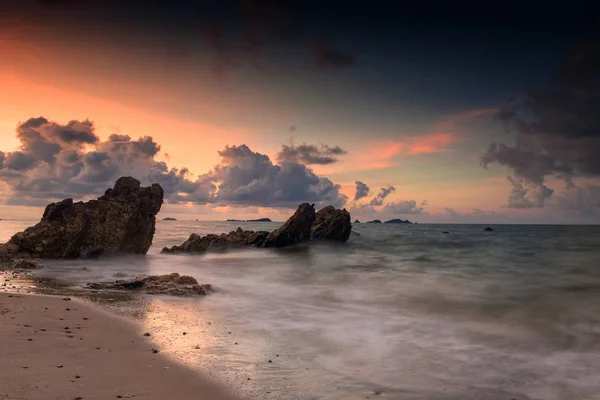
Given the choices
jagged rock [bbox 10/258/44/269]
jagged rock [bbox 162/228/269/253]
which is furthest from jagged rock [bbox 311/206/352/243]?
jagged rock [bbox 10/258/44/269]

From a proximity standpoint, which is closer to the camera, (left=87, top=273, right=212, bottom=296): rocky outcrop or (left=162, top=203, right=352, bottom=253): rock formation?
(left=87, top=273, right=212, bottom=296): rocky outcrop

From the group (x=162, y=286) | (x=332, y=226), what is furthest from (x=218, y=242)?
(x=162, y=286)

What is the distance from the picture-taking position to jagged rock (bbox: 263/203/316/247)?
54.9m

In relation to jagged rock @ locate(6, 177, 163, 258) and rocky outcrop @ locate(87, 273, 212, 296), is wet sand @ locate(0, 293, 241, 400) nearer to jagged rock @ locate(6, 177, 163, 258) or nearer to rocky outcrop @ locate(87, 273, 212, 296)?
Result: rocky outcrop @ locate(87, 273, 212, 296)

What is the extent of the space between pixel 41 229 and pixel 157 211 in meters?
10.1

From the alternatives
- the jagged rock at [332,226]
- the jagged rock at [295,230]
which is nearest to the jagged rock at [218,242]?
the jagged rock at [295,230]

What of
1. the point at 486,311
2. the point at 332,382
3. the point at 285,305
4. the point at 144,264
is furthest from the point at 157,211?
the point at 332,382

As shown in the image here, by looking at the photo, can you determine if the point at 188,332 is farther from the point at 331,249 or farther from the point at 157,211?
the point at 331,249

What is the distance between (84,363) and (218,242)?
1722 inches

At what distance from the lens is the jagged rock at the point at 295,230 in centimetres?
5491

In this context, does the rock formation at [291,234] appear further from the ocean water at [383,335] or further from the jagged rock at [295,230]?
the ocean water at [383,335]

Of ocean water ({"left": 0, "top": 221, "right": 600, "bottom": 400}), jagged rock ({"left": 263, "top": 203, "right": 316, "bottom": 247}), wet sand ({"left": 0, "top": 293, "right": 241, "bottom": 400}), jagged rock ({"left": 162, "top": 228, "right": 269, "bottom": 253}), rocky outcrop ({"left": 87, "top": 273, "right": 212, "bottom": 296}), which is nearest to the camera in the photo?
wet sand ({"left": 0, "top": 293, "right": 241, "bottom": 400})

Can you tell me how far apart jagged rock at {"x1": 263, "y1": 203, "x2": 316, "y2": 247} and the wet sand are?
141 ft

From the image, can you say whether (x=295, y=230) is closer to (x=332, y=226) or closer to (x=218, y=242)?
(x=332, y=226)
